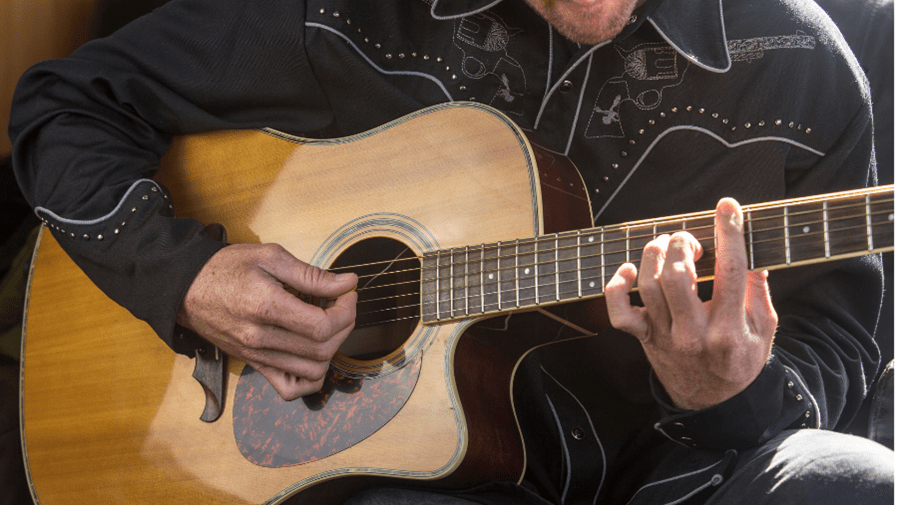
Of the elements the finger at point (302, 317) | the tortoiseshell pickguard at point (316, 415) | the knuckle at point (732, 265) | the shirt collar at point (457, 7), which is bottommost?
the tortoiseshell pickguard at point (316, 415)

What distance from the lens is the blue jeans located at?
794mm

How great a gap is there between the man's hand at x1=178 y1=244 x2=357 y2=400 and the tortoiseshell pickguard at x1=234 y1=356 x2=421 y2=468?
32mm

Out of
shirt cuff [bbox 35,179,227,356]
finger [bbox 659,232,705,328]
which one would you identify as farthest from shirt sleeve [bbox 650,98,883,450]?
shirt cuff [bbox 35,179,227,356]

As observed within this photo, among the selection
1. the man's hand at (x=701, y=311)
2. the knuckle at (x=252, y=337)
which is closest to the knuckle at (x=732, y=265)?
the man's hand at (x=701, y=311)

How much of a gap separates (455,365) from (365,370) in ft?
0.52

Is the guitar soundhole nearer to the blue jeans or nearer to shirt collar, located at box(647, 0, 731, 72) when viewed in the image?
the blue jeans

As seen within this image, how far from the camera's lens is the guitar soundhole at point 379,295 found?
43.4 inches

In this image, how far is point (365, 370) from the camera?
108cm

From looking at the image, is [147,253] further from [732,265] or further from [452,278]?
[732,265]

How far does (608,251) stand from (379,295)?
40 centimetres

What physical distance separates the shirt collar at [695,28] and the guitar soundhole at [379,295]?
591 millimetres

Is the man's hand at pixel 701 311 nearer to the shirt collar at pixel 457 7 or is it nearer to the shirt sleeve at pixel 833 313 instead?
the shirt sleeve at pixel 833 313

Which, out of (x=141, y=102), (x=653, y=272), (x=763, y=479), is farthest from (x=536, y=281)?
(x=141, y=102)

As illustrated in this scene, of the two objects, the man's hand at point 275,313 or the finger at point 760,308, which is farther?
the man's hand at point 275,313
